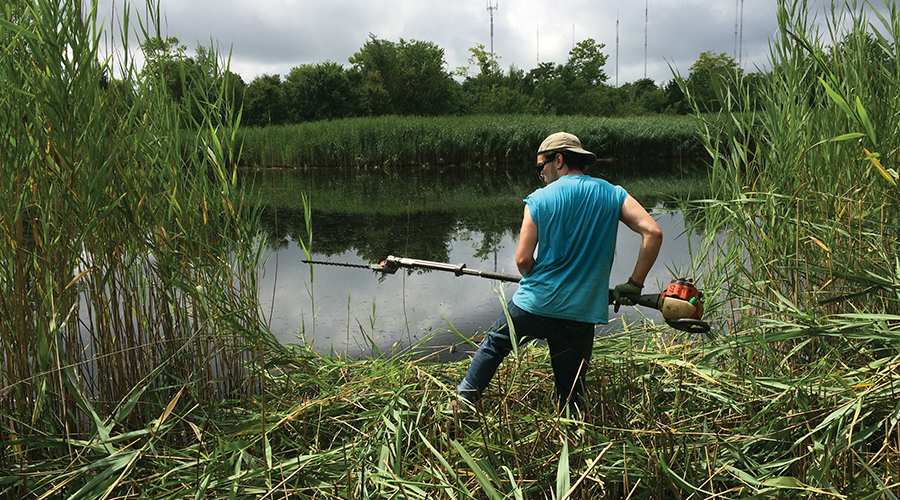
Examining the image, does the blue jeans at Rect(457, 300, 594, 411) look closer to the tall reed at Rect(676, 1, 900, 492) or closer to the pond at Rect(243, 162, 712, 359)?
the pond at Rect(243, 162, 712, 359)

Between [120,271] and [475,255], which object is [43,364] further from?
[475,255]

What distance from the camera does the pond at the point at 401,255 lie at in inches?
174

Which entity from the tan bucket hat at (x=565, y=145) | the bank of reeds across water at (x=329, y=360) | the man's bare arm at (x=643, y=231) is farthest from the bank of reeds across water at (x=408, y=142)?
the man's bare arm at (x=643, y=231)

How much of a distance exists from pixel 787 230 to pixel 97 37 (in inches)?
120

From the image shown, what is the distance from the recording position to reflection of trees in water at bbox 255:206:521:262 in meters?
7.00

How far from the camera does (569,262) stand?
2514 millimetres

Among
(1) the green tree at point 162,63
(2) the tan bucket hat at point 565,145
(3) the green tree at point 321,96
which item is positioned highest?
(3) the green tree at point 321,96

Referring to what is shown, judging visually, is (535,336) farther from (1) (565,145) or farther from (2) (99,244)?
(2) (99,244)

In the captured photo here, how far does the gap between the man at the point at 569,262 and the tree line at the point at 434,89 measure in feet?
90.5

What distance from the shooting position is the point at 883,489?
66.8 inches

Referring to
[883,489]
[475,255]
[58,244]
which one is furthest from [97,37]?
[475,255]

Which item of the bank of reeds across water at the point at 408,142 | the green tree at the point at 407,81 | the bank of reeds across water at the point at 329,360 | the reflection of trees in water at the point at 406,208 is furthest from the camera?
the green tree at the point at 407,81

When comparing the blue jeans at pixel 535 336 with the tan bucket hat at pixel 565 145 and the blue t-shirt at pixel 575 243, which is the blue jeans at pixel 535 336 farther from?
the tan bucket hat at pixel 565 145

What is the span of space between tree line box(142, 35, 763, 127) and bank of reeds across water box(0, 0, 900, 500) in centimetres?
2692
